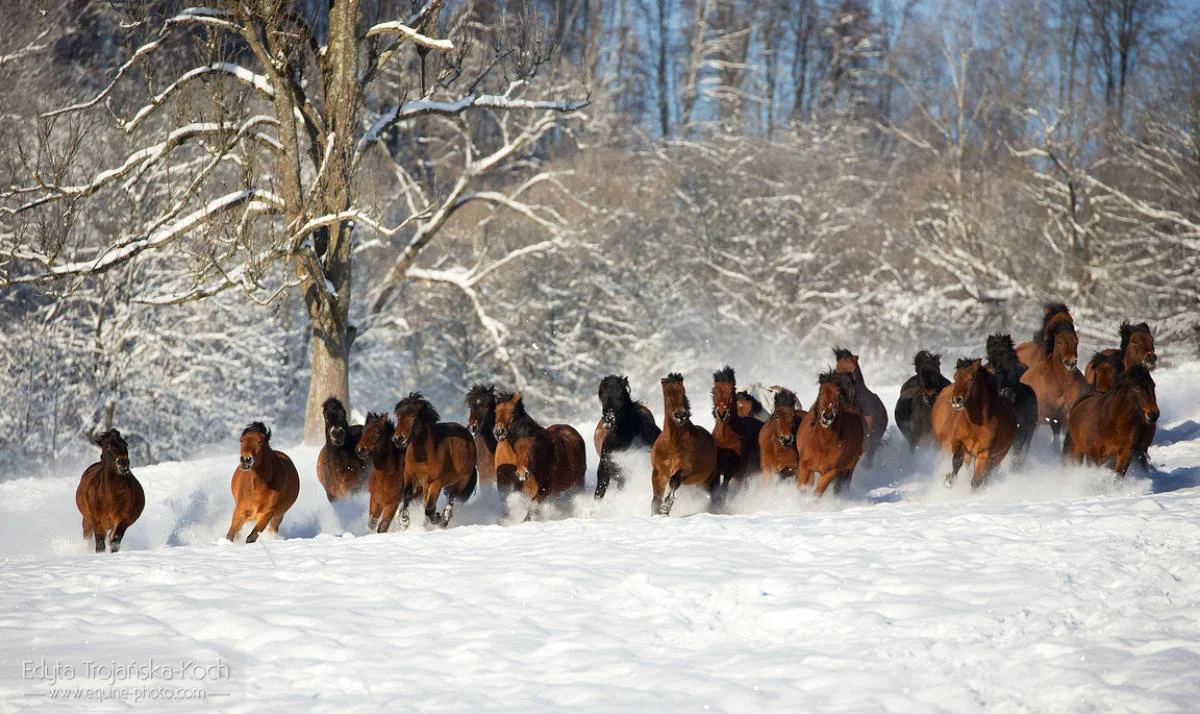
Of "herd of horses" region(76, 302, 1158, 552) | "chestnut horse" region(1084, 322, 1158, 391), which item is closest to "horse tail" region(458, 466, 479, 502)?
"herd of horses" region(76, 302, 1158, 552)

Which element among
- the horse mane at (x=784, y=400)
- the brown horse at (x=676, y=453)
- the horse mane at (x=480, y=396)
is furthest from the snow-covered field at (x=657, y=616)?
the horse mane at (x=480, y=396)

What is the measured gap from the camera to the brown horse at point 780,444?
1179 centimetres

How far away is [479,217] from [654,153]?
805cm

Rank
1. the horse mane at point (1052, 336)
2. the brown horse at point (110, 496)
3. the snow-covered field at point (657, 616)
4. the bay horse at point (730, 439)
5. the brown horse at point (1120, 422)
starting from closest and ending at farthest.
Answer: the snow-covered field at point (657, 616)
the brown horse at point (110, 496)
the brown horse at point (1120, 422)
the bay horse at point (730, 439)
the horse mane at point (1052, 336)

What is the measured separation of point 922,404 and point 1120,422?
2646 millimetres

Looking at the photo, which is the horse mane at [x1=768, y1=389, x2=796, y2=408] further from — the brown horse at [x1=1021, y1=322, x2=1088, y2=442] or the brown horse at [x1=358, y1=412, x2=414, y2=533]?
the brown horse at [x1=358, y1=412, x2=414, y2=533]

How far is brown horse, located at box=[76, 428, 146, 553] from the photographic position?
10.8 m

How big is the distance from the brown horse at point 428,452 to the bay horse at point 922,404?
5.44 metres

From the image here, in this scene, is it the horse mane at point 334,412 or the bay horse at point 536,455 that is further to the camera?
the horse mane at point 334,412

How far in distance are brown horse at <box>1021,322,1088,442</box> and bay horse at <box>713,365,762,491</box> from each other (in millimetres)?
3597

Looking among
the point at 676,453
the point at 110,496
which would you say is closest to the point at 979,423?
the point at 676,453

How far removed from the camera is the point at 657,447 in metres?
11.3

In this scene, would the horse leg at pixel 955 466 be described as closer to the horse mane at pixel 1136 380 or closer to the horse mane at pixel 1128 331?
the horse mane at pixel 1136 380

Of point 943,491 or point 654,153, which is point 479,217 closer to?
point 654,153
